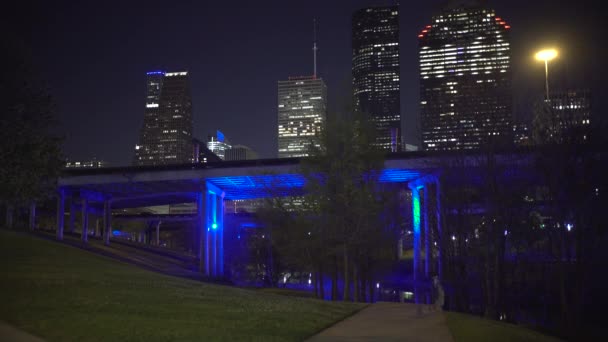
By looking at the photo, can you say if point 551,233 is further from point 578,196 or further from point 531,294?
point 531,294

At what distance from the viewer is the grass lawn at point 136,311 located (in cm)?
1235

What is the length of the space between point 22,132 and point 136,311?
391 inches

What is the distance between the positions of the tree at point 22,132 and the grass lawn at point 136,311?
3.37 metres

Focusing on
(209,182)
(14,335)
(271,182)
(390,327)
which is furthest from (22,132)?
(209,182)

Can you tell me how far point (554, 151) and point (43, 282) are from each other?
23748 millimetres

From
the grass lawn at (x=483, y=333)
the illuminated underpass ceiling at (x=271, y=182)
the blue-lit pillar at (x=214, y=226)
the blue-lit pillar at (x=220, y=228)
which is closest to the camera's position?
the grass lawn at (x=483, y=333)

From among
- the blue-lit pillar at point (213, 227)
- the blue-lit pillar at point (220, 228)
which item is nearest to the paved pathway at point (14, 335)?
the blue-lit pillar at point (213, 227)

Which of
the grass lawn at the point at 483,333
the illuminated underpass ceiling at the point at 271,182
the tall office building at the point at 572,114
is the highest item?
the tall office building at the point at 572,114

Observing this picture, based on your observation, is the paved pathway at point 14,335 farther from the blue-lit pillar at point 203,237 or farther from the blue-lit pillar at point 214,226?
the blue-lit pillar at point 214,226

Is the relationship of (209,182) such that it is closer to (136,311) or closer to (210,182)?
(210,182)

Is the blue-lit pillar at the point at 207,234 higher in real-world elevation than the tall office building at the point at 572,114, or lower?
lower

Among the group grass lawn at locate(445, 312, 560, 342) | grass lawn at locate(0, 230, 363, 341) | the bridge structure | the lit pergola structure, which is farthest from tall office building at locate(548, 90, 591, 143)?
the lit pergola structure

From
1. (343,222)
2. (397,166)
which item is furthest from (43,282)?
(397,166)

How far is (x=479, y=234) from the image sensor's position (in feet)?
97.3
